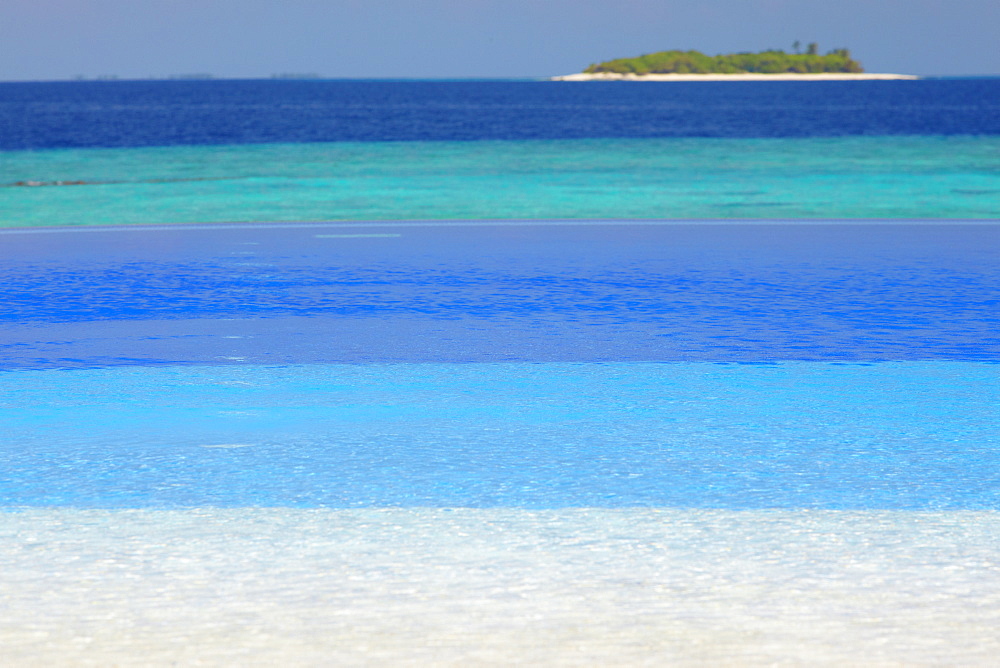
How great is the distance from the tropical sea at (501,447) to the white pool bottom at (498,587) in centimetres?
1

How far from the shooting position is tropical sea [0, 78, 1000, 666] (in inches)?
112

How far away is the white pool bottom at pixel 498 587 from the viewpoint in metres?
2.68

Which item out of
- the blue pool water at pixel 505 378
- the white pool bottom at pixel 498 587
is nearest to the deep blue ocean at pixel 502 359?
the blue pool water at pixel 505 378

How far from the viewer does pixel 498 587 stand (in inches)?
121

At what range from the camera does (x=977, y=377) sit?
19.9 ft

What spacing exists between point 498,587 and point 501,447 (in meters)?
1.63

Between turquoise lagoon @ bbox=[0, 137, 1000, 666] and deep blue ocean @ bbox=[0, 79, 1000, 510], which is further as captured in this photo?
deep blue ocean @ bbox=[0, 79, 1000, 510]

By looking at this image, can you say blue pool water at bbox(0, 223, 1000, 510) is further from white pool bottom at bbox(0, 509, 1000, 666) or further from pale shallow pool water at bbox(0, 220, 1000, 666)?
white pool bottom at bbox(0, 509, 1000, 666)

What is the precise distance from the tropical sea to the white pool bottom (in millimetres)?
11

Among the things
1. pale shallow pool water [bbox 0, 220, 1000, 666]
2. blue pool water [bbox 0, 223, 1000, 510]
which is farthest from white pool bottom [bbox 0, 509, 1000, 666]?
blue pool water [bbox 0, 223, 1000, 510]

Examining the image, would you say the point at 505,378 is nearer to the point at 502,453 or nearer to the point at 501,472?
the point at 502,453

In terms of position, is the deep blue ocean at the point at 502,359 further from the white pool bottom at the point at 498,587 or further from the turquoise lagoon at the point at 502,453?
the white pool bottom at the point at 498,587

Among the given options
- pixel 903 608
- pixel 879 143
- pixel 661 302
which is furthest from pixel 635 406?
pixel 879 143

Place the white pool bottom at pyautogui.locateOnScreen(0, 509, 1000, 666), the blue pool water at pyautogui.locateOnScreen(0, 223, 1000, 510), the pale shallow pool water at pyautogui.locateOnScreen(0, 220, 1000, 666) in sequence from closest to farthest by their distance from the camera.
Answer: the white pool bottom at pyautogui.locateOnScreen(0, 509, 1000, 666) → the pale shallow pool water at pyautogui.locateOnScreen(0, 220, 1000, 666) → the blue pool water at pyautogui.locateOnScreen(0, 223, 1000, 510)
